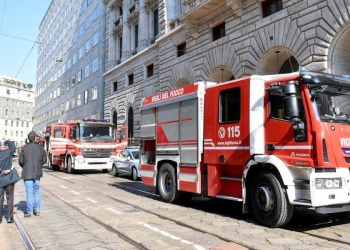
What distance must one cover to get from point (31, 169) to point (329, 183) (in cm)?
594

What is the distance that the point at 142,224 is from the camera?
6.70 metres

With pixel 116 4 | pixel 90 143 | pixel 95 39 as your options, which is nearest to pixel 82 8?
pixel 95 39

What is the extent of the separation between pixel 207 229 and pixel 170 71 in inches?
768

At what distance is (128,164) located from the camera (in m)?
16.7

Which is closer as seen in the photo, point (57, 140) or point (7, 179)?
point (7, 179)

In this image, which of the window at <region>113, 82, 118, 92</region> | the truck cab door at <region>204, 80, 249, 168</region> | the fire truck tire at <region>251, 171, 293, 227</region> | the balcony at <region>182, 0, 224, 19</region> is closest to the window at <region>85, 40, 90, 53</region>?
the window at <region>113, 82, 118, 92</region>

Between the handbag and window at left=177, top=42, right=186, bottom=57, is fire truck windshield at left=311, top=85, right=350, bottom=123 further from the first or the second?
window at left=177, top=42, right=186, bottom=57

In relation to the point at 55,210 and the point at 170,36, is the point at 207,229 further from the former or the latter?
the point at 170,36

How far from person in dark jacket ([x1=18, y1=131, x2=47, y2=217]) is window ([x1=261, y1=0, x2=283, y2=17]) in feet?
44.7

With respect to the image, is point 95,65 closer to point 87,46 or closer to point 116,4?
point 87,46

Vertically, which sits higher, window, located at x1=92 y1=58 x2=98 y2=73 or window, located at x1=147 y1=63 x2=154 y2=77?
window, located at x1=92 y1=58 x2=98 y2=73

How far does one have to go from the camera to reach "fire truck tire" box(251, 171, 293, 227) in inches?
246

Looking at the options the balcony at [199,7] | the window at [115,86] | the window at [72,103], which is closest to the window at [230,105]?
the balcony at [199,7]

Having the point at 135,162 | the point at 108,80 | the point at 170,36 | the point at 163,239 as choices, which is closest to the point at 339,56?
the point at 135,162
